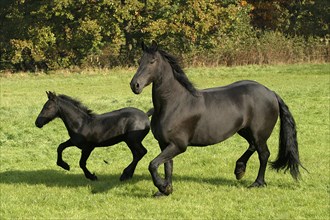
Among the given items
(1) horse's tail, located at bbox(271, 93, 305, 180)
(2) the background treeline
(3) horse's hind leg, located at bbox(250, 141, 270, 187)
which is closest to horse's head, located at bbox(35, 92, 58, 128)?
(3) horse's hind leg, located at bbox(250, 141, 270, 187)

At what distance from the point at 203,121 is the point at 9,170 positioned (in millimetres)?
4989

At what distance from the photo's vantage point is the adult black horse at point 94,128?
35.8ft

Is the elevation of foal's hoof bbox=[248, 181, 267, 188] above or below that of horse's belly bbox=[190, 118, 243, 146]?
below

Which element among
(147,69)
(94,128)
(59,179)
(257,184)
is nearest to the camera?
(147,69)

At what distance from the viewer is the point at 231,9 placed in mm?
41250

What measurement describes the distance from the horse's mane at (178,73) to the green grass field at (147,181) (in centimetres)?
165

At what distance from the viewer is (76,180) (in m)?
11.2

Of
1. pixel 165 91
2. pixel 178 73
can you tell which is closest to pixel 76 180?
pixel 165 91

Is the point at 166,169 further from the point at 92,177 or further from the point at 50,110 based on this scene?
the point at 50,110

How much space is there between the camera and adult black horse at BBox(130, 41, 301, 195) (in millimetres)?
9117

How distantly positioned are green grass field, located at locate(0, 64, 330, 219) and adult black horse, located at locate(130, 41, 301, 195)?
1.65 feet

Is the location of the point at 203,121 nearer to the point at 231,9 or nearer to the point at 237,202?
the point at 237,202

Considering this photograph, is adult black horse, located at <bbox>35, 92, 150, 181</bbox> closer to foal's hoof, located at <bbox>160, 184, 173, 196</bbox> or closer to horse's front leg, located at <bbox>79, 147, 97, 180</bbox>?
horse's front leg, located at <bbox>79, 147, 97, 180</bbox>

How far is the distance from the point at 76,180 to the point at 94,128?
107cm
